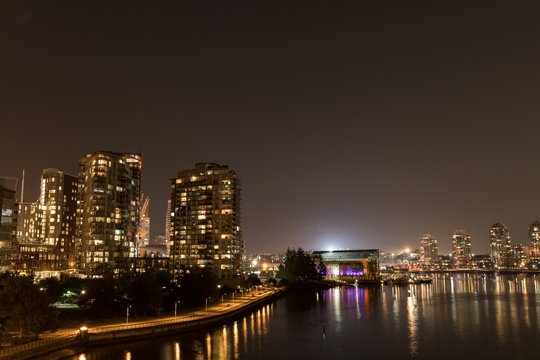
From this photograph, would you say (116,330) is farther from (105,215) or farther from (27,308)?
(105,215)

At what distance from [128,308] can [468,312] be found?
78.3m

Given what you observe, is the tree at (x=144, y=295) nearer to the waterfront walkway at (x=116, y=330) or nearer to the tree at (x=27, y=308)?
the waterfront walkway at (x=116, y=330)

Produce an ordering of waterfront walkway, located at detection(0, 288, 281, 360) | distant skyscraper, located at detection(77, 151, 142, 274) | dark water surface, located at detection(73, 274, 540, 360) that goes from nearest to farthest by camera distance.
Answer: waterfront walkway, located at detection(0, 288, 281, 360) → dark water surface, located at detection(73, 274, 540, 360) → distant skyscraper, located at detection(77, 151, 142, 274)

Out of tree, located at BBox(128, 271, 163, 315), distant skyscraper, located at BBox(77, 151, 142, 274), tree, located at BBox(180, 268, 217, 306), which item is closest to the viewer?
tree, located at BBox(128, 271, 163, 315)

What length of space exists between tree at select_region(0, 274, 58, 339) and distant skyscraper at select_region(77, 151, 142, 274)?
351 feet

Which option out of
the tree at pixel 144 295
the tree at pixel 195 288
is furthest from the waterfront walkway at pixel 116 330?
the tree at pixel 195 288

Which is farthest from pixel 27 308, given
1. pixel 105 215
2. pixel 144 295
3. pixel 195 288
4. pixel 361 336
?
pixel 105 215

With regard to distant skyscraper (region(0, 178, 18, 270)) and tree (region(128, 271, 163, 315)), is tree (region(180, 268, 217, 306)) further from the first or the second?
distant skyscraper (region(0, 178, 18, 270))

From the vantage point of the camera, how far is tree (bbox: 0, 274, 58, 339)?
63.9 meters

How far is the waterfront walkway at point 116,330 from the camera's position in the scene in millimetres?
58394

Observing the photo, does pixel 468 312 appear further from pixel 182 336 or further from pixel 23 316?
pixel 23 316

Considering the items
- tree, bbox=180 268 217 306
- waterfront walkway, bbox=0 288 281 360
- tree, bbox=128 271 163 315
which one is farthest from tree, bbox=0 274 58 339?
tree, bbox=180 268 217 306

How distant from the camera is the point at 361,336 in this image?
84312 mm

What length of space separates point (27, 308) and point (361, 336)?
53283mm
